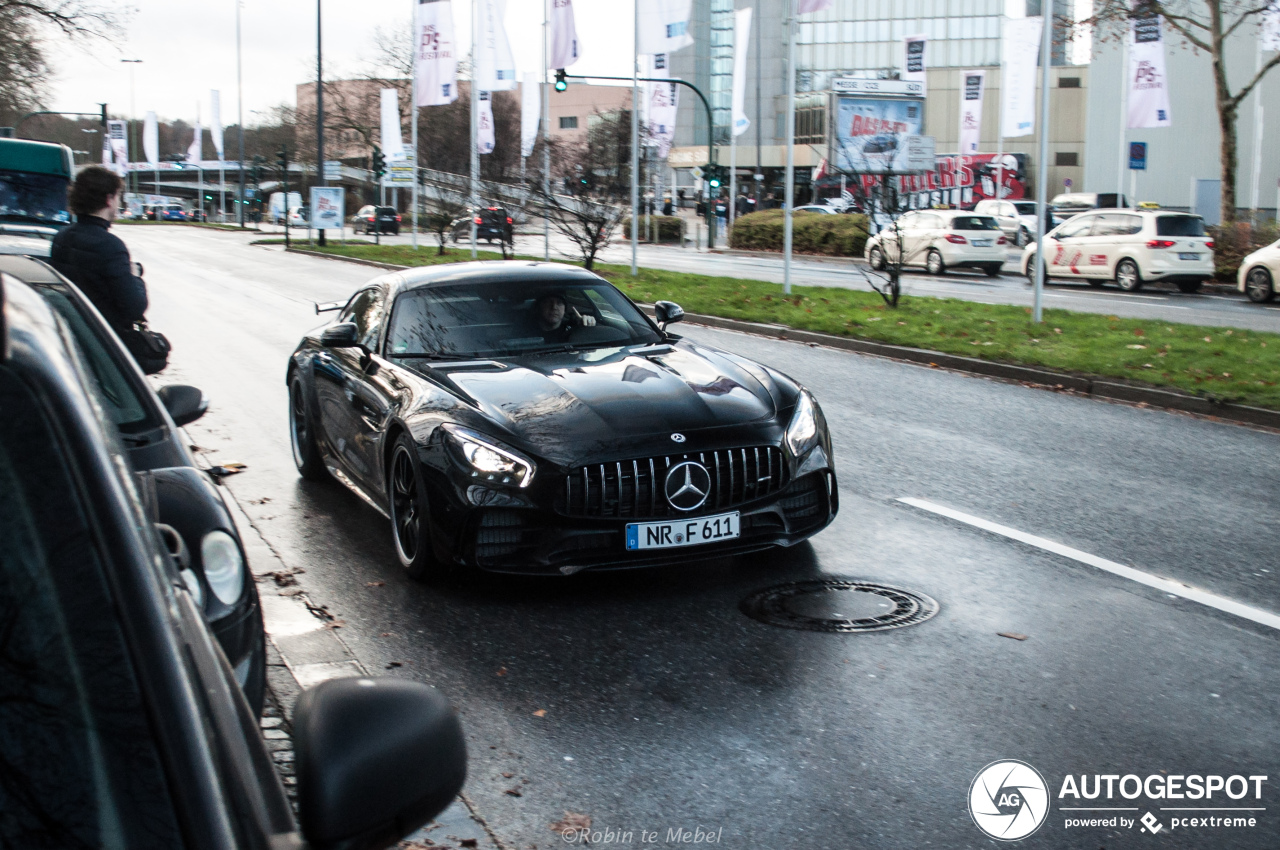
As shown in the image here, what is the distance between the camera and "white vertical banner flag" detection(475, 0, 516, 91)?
36750 mm

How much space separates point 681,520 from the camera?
18.3ft

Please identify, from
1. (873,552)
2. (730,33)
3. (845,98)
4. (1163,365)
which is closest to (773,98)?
(730,33)

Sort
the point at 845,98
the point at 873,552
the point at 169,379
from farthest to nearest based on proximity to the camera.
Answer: the point at 845,98 < the point at 169,379 < the point at 873,552

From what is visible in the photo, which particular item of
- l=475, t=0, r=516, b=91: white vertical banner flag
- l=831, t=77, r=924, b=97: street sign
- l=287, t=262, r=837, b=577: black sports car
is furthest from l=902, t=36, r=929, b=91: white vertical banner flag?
l=287, t=262, r=837, b=577: black sports car

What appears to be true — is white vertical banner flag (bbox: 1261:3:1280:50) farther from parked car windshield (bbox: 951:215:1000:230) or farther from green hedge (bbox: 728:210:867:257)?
→ green hedge (bbox: 728:210:867:257)

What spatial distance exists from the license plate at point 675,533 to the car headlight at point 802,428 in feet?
1.91

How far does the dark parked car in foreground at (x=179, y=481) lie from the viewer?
136 inches

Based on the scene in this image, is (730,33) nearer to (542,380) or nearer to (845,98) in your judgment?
(845,98)

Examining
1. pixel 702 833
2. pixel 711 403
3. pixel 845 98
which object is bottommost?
pixel 702 833

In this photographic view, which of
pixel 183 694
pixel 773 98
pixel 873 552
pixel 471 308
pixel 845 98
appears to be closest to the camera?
pixel 183 694

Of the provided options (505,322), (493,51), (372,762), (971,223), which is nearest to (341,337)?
(505,322)

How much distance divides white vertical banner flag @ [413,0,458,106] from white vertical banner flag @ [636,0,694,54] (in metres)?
7.77

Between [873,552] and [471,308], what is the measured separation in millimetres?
2537

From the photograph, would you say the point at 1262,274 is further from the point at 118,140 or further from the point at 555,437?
the point at 118,140
